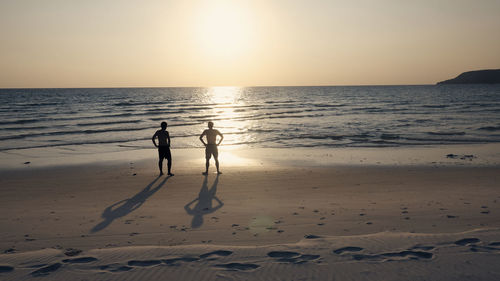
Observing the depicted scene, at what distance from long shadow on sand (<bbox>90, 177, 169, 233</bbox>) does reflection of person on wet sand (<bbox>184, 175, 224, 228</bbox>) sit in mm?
1262

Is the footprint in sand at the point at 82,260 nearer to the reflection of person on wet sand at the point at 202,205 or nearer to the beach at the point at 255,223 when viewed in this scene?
the beach at the point at 255,223

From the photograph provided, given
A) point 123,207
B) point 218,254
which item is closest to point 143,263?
point 218,254

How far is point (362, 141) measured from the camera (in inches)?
830

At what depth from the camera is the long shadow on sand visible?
7.10 m

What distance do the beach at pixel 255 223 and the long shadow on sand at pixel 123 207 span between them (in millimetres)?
28

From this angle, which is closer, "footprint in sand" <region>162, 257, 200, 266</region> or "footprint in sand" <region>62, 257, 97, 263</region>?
"footprint in sand" <region>162, 257, 200, 266</region>

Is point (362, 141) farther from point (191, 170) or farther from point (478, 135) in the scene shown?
point (191, 170)

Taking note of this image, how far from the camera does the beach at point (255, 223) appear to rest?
4754 mm

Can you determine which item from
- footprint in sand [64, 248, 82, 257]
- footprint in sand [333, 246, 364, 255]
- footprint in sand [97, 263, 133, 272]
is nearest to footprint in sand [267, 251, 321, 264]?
footprint in sand [333, 246, 364, 255]

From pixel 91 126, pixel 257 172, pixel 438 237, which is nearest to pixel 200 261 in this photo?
pixel 438 237

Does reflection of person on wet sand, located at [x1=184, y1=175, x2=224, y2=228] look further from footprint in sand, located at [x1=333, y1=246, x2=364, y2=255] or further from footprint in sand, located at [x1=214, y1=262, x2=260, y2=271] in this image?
footprint in sand, located at [x1=333, y1=246, x2=364, y2=255]

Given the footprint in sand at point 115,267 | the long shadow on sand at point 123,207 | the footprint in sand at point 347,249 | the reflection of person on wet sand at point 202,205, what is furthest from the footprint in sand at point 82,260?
the footprint in sand at point 347,249

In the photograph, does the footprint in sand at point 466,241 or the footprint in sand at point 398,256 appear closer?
the footprint in sand at point 398,256

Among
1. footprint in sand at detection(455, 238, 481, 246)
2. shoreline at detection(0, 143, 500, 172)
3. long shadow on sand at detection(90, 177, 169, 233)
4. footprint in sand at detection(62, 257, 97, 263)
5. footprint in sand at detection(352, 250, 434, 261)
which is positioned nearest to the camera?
footprint in sand at detection(352, 250, 434, 261)
